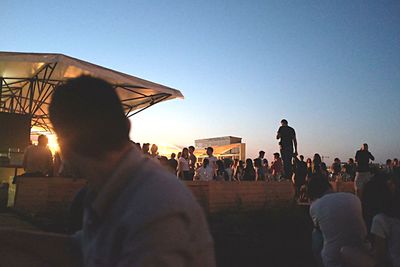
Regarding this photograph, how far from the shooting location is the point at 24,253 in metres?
1.40

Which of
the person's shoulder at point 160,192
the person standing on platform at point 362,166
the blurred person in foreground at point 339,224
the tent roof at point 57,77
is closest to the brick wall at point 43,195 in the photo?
the tent roof at point 57,77

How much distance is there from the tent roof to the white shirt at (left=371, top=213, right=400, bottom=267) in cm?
602

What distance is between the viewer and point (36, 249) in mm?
1404

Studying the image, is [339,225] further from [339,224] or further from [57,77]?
[57,77]

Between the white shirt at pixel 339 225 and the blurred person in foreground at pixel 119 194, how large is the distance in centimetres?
304

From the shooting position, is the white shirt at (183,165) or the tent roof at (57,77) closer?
the tent roof at (57,77)

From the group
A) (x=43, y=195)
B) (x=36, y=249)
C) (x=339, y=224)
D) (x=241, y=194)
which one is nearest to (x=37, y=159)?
(x=43, y=195)

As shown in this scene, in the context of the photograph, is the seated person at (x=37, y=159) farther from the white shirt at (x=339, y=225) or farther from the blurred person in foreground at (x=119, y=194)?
the blurred person in foreground at (x=119, y=194)

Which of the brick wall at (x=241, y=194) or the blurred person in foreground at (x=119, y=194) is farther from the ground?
the blurred person in foreground at (x=119, y=194)

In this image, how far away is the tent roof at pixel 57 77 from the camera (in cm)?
864

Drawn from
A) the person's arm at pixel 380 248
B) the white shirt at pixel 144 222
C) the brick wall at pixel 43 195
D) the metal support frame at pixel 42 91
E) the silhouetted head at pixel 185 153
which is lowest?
the person's arm at pixel 380 248

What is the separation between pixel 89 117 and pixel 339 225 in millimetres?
3392

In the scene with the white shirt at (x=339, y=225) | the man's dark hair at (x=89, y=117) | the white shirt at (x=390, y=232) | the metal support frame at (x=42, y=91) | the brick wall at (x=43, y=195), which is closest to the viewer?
the man's dark hair at (x=89, y=117)

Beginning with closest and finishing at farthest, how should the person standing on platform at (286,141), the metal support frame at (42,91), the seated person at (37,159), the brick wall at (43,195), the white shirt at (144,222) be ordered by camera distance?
the white shirt at (144,222), the brick wall at (43,195), the seated person at (37,159), the person standing on platform at (286,141), the metal support frame at (42,91)
